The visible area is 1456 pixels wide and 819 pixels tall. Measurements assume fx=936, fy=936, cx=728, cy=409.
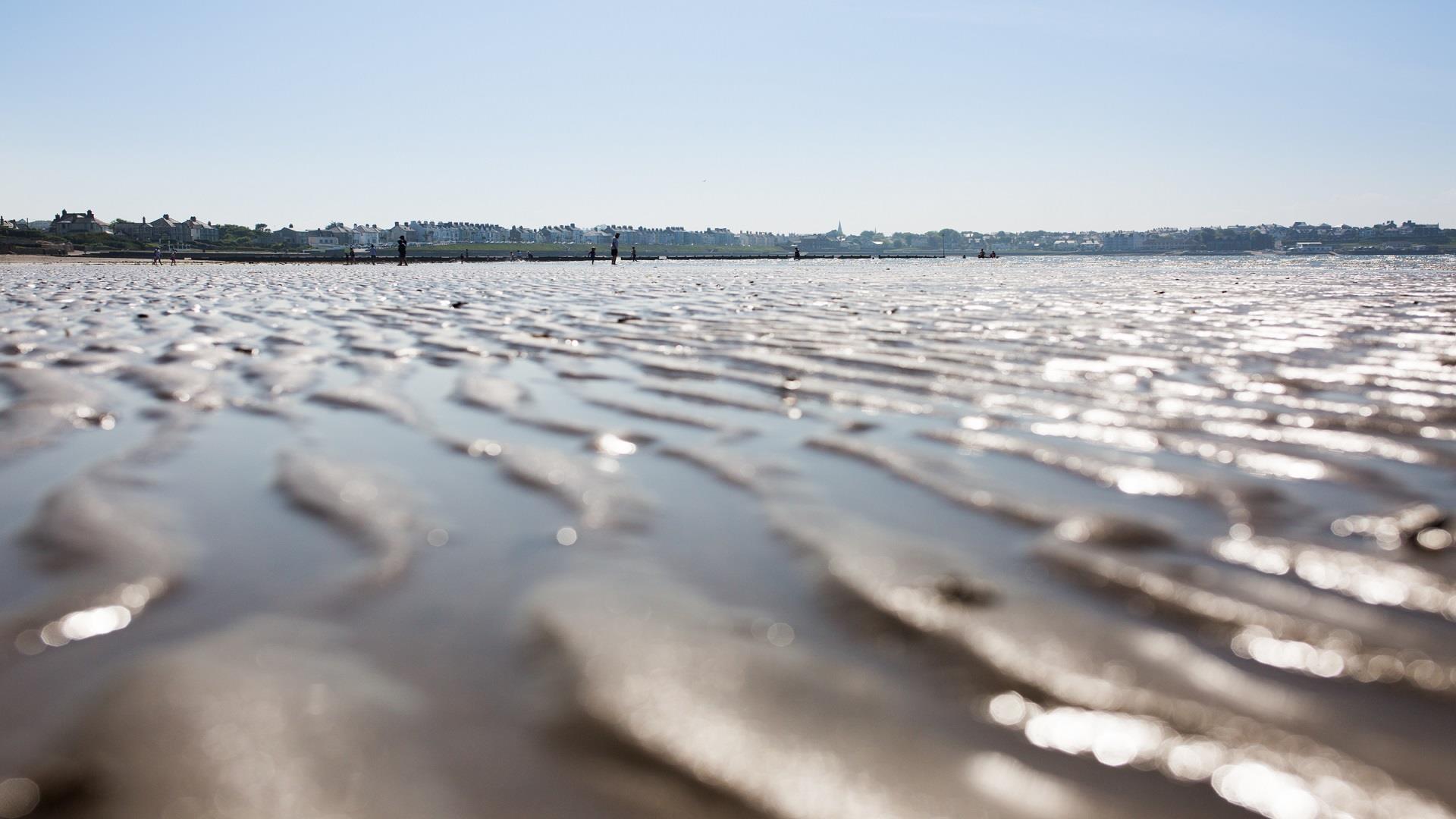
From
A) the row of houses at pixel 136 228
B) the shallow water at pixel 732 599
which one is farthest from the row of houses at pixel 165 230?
the shallow water at pixel 732 599

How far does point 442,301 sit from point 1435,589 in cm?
1584

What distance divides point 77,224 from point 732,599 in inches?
8376

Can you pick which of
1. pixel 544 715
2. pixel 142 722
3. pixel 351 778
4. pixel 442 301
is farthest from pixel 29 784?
pixel 442 301

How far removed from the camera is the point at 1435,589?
2807mm

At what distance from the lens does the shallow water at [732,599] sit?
1857 mm

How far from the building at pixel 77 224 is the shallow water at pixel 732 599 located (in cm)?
20492

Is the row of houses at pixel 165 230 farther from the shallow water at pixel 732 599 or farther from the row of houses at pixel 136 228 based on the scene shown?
the shallow water at pixel 732 599

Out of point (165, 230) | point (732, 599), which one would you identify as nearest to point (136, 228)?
point (165, 230)

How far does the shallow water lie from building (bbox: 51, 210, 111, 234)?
20492 centimetres

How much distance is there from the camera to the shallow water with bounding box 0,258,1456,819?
1.86 m

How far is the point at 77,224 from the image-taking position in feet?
571

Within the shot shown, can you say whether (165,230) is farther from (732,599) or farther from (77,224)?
(732,599)

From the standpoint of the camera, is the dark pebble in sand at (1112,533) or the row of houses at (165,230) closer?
the dark pebble in sand at (1112,533)

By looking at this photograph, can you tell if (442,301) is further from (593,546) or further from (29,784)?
(29,784)
